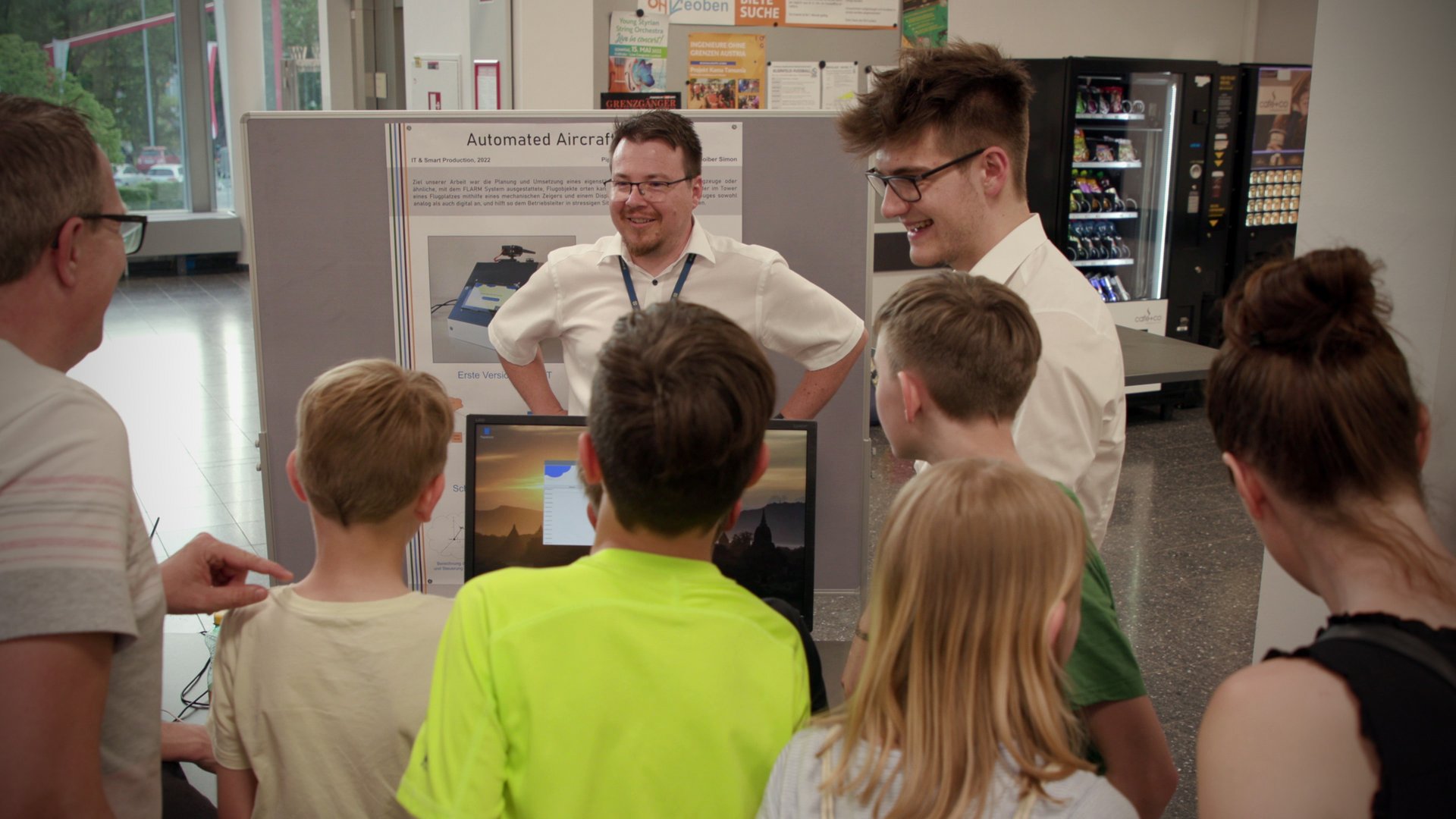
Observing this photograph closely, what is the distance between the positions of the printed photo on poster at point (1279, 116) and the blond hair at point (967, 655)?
6529mm

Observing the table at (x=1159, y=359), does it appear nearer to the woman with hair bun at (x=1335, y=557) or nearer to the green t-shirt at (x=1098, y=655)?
the green t-shirt at (x=1098, y=655)

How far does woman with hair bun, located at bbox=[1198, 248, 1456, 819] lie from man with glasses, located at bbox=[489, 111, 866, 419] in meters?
1.51

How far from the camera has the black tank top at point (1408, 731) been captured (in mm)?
890

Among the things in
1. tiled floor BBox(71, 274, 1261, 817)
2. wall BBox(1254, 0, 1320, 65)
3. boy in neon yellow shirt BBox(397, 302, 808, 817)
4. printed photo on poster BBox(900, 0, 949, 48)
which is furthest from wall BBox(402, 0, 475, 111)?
wall BBox(1254, 0, 1320, 65)

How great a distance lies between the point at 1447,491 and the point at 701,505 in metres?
1.35

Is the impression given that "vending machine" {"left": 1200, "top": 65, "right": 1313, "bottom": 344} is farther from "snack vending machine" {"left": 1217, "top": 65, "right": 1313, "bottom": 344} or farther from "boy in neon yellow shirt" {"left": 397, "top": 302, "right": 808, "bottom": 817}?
"boy in neon yellow shirt" {"left": 397, "top": 302, "right": 808, "bottom": 817}

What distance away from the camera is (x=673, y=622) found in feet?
3.42

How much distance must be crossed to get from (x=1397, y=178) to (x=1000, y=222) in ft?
2.45

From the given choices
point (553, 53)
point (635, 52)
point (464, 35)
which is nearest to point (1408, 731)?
point (553, 53)

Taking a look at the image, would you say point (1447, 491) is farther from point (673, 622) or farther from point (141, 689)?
point (141, 689)

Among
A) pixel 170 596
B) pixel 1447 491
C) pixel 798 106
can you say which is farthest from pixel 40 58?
pixel 1447 491

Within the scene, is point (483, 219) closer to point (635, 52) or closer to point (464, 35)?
point (635, 52)

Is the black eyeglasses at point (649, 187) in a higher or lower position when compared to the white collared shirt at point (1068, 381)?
higher

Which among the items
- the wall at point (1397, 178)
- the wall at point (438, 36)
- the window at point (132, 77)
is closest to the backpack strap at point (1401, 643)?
the wall at point (1397, 178)
